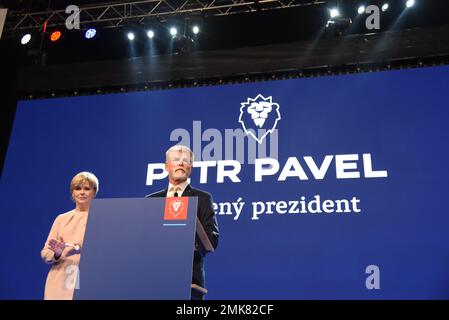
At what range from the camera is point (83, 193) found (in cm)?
356

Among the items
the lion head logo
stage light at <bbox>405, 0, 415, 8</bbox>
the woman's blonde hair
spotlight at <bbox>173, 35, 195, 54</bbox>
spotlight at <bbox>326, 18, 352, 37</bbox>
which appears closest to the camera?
the woman's blonde hair

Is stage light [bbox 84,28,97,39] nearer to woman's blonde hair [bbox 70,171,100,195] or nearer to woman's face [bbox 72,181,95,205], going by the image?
woman's blonde hair [bbox 70,171,100,195]

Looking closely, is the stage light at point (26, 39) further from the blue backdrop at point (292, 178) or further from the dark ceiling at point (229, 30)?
the blue backdrop at point (292, 178)

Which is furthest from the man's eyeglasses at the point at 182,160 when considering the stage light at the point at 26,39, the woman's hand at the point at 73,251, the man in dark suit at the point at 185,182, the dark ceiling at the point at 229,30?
the stage light at the point at 26,39

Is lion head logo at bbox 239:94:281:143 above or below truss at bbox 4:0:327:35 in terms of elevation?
below

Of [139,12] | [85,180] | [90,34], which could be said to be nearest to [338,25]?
[139,12]

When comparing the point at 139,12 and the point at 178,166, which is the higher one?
the point at 139,12

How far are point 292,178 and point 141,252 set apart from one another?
208cm

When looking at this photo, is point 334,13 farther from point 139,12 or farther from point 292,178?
point 139,12

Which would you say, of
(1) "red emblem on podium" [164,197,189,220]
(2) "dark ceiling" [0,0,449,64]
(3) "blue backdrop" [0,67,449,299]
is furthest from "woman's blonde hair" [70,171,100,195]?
(1) "red emblem on podium" [164,197,189,220]

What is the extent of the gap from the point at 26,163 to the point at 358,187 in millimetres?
2772

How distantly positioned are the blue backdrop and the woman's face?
411 millimetres

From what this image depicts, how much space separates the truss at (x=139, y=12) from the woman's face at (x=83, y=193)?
2.11 meters

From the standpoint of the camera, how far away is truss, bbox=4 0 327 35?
4.91m
